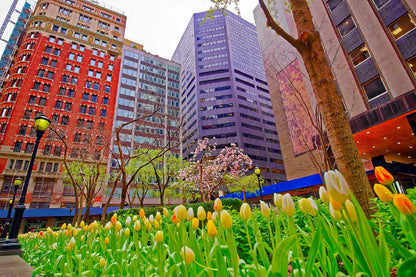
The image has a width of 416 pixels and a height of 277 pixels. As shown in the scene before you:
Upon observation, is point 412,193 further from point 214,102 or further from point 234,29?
point 234,29

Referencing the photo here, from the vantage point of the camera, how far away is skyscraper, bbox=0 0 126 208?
32.7m

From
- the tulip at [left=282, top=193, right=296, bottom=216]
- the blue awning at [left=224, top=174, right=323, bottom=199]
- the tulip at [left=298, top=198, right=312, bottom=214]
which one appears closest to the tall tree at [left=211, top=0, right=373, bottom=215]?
the tulip at [left=298, top=198, right=312, bottom=214]

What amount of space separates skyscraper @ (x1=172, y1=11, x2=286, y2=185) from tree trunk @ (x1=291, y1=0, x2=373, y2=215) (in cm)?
5560

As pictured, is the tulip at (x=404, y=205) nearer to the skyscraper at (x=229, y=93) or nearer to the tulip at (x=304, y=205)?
the tulip at (x=304, y=205)

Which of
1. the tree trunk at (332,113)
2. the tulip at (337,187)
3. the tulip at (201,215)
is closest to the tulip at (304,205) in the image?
the tulip at (337,187)

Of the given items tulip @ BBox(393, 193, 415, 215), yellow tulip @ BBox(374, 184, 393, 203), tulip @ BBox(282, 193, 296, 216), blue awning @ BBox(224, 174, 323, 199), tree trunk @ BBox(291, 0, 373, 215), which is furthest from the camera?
blue awning @ BBox(224, 174, 323, 199)

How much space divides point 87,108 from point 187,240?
158 ft

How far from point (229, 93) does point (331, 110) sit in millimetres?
70324

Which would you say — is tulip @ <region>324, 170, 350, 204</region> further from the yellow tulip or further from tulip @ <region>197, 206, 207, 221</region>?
tulip @ <region>197, 206, 207, 221</region>

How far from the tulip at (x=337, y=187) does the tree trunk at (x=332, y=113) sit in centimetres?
321

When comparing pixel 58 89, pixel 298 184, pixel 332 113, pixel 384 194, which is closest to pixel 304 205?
pixel 384 194

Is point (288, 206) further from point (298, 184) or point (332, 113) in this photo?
point (298, 184)

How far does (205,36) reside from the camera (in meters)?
83.3

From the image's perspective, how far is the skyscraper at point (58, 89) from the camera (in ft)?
107
